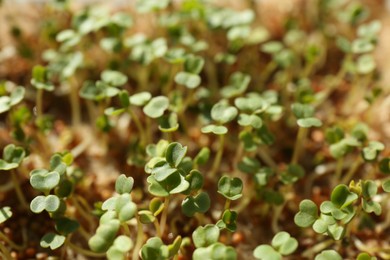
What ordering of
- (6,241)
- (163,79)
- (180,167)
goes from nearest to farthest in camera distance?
(180,167)
(6,241)
(163,79)

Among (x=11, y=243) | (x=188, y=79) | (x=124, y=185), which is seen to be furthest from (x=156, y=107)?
(x=11, y=243)

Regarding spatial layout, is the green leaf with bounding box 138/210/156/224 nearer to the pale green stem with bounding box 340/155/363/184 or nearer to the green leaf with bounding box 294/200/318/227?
the green leaf with bounding box 294/200/318/227

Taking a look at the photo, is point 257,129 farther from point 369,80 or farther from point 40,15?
point 40,15

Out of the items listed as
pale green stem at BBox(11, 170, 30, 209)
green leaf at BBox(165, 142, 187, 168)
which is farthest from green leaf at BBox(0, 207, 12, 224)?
green leaf at BBox(165, 142, 187, 168)

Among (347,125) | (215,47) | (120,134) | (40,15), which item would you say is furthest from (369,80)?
(40,15)

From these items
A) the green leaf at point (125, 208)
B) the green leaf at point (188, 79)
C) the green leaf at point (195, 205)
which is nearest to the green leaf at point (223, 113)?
the green leaf at point (188, 79)

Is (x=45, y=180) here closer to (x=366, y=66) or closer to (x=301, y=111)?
(x=301, y=111)
